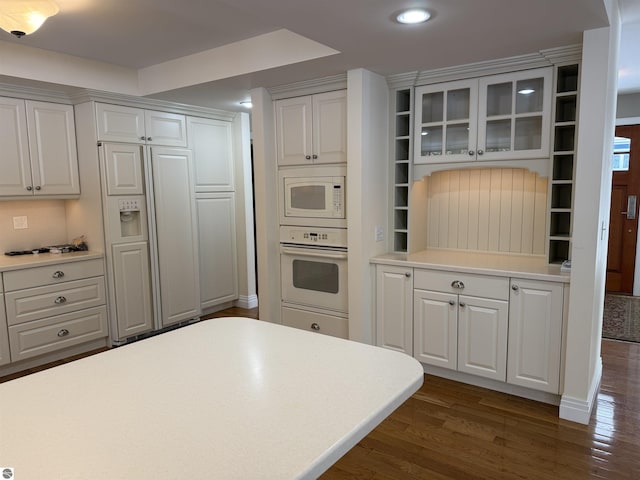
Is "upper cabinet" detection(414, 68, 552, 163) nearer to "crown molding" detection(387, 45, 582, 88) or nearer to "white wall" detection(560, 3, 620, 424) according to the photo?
"crown molding" detection(387, 45, 582, 88)

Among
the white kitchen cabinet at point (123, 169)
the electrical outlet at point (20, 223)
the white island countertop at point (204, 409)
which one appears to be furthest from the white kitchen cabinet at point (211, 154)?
the white island countertop at point (204, 409)

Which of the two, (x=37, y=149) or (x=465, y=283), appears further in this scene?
(x=37, y=149)

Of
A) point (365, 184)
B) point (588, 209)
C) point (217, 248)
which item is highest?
point (365, 184)

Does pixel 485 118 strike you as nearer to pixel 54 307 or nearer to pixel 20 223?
pixel 54 307

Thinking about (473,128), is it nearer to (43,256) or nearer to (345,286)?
(345,286)

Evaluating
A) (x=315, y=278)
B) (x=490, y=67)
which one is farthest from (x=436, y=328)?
(x=490, y=67)

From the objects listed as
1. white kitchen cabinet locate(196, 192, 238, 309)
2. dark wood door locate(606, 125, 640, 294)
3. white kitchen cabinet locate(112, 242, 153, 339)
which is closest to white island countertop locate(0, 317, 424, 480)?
white kitchen cabinet locate(112, 242, 153, 339)

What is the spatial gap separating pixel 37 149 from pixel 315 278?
240 cm

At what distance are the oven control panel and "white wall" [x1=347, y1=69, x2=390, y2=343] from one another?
0.14 meters

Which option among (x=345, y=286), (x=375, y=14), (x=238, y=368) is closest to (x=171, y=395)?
(x=238, y=368)

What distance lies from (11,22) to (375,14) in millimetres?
1684

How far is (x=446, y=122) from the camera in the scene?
125 inches

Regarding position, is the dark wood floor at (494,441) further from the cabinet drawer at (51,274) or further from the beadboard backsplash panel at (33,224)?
the beadboard backsplash panel at (33,224)

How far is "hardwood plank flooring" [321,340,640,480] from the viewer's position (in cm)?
220
